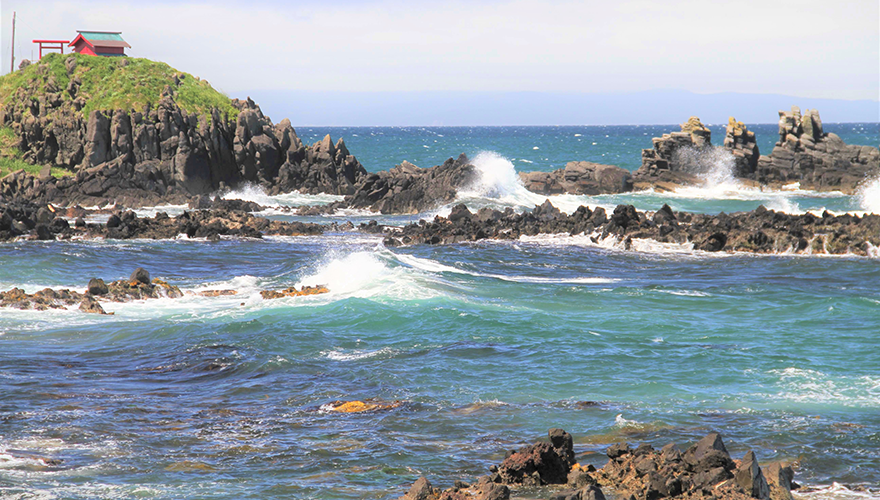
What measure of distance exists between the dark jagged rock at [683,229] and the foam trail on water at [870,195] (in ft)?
49.7

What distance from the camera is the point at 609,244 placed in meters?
32.5

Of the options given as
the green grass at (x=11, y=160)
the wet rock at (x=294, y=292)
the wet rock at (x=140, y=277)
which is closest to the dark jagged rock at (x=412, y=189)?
the green grass at (x=11, y=160)

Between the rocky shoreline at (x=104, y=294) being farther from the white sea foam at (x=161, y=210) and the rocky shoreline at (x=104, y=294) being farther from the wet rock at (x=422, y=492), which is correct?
the white sea foam at (x=161, y=210)

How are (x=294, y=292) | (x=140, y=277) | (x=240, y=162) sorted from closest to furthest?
1. (x=140, y=277)
2. (x=294, y=292)
3. (x=240, y=162)

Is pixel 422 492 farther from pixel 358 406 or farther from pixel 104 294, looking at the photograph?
pixel 104 294

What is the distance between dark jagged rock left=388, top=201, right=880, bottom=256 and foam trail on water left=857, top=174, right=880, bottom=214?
1515cm

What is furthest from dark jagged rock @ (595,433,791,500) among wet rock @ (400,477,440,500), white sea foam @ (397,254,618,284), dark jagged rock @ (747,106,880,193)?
dark jagged rock @ (747,106,880,193)

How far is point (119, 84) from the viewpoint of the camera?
5231 cm

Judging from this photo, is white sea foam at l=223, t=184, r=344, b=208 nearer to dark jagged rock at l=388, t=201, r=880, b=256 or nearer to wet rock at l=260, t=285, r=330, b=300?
dark jagged rock at l=388, t=201, r=880, b=256

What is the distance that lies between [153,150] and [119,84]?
716cm

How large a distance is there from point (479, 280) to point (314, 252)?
897cm

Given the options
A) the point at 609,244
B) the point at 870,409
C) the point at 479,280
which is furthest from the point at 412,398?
the point at 609,244

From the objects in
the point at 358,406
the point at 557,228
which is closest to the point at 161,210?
the point at 557,228

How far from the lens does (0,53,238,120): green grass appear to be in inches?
2019
